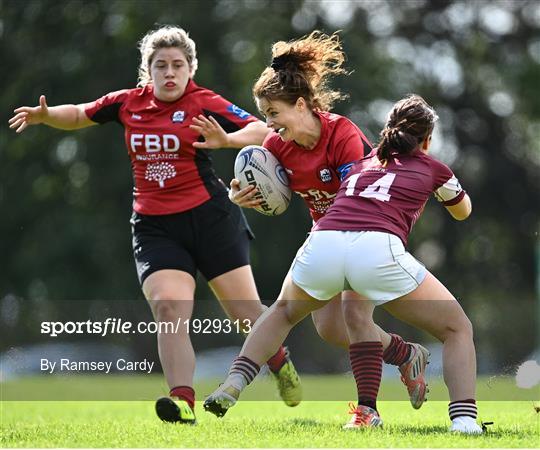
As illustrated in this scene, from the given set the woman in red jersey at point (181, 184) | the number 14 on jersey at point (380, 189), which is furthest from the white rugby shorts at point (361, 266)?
the woman in red jersey at point (181, 184)

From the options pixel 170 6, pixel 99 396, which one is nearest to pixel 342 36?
pixel 170 6

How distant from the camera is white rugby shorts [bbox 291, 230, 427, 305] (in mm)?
5289

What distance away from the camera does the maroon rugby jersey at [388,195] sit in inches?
213

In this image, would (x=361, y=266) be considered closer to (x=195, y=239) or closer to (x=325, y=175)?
(x=325, y=175)

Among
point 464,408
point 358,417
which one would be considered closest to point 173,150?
point 358,417

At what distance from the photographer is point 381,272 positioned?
17.3ft

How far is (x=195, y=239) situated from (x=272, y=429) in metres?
1.26

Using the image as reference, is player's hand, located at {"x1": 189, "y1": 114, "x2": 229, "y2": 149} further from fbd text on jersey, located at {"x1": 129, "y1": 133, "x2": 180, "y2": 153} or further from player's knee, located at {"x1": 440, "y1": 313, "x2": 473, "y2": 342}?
player's knee, located at {"x1": 440, "y1": 313, "x2": 473, "y2": 342}

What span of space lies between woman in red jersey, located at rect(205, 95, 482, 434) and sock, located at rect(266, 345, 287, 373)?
128cm

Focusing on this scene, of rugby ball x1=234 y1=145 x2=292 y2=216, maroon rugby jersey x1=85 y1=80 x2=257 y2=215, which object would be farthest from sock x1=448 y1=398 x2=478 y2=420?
maroon rugby jersey x1=85 y1=80 x2=257 y2=215

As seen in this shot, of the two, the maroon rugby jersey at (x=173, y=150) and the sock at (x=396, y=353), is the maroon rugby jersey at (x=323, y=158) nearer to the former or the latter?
the maroon rugby jersey at (x=173, y=150)

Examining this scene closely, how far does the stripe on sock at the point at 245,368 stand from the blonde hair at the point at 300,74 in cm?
132

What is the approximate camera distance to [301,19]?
22.2 meters

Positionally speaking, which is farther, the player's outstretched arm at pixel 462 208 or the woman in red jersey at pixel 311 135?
the woman in red jersey at pixel 311 135
